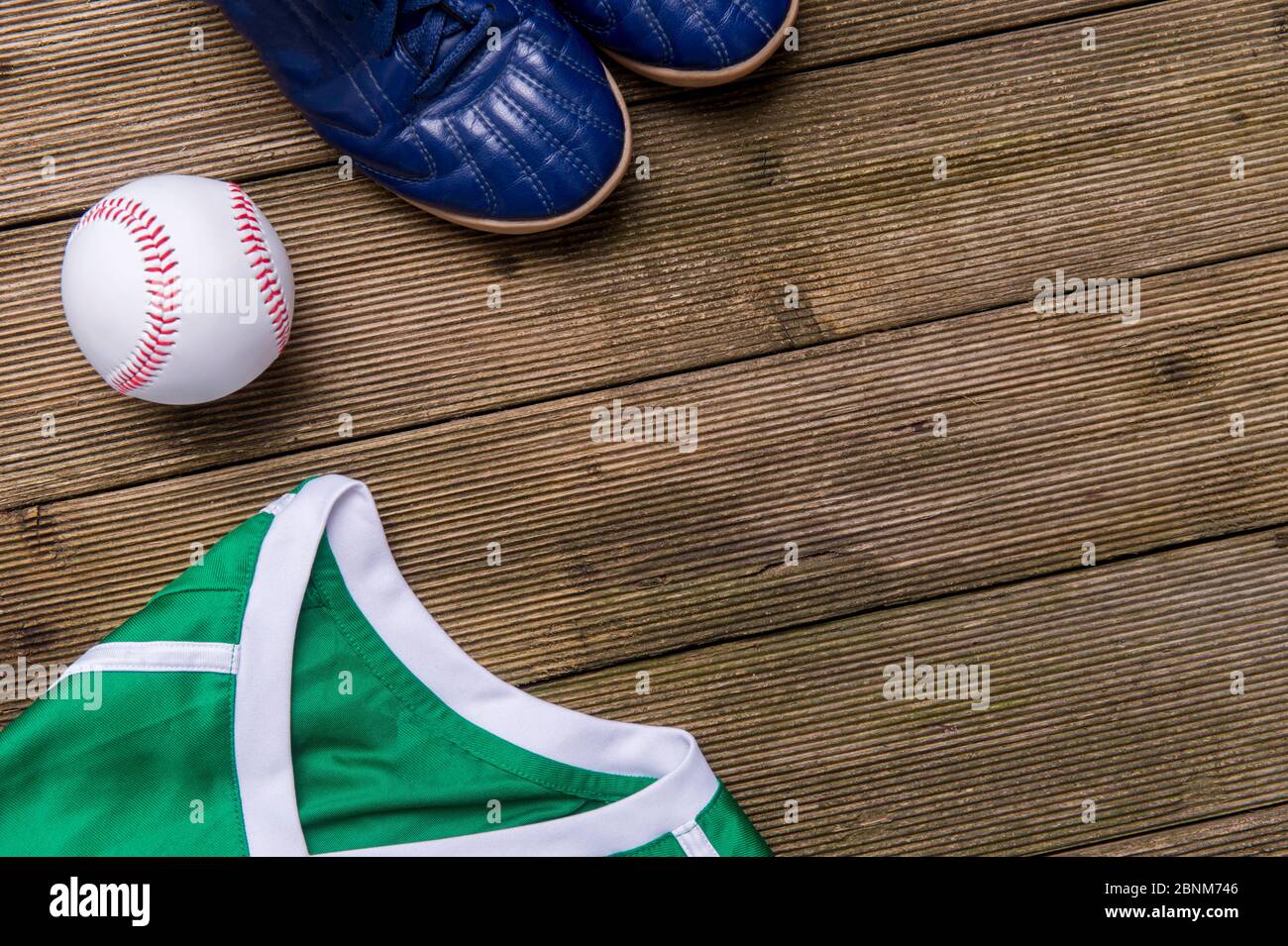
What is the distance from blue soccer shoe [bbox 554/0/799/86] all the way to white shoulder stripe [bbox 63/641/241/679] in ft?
1.94

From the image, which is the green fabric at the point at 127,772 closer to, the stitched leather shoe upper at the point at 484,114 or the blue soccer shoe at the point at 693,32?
the stitched leather shoe upper at the point at 484,114

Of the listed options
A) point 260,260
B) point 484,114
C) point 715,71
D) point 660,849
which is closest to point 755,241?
point 715,71

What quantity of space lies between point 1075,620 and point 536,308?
1.83 ft

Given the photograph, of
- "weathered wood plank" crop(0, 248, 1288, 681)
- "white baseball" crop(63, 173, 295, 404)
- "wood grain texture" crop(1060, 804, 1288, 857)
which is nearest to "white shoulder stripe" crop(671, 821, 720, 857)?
A: "weathered wood plank" crop(0, 248, 1288, 681)

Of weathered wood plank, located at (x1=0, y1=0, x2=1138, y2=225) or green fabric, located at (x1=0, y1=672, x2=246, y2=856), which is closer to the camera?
green fabric, located at (x1=0, y1=672, x2=246, y2=856)

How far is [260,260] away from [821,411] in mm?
479

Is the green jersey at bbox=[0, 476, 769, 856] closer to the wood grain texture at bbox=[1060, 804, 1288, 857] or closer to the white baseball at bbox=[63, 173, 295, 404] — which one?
the white baseball at bbox=[63, 173, 295, 404]

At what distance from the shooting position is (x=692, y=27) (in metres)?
0.80

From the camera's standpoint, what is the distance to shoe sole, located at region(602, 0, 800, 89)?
81 centimetres

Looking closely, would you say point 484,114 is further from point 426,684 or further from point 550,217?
point 426,684

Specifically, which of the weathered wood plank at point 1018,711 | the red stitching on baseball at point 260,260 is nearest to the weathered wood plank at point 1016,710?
the weathered wood plank at point 1018,711

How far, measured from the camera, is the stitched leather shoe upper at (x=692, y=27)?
80cm

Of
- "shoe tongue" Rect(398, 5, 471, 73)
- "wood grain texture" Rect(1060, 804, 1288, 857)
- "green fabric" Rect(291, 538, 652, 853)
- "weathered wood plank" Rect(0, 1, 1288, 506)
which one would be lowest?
"wood grain texture" Rect(1060, 804, 1288, 857)

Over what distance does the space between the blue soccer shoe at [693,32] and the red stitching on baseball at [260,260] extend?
0.33 m
